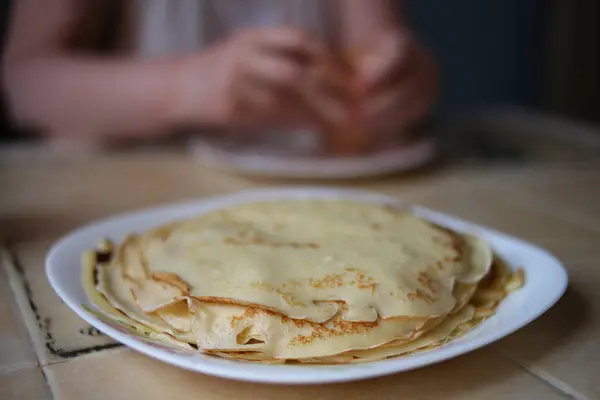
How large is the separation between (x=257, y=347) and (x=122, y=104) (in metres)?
0.98

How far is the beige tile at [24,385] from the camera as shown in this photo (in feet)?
1.27

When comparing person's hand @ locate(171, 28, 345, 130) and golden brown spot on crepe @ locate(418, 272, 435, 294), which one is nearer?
golden brown spot on crepe @ locate(418, 272, 435, 294)

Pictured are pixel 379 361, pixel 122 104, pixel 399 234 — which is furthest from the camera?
pixel 122 104

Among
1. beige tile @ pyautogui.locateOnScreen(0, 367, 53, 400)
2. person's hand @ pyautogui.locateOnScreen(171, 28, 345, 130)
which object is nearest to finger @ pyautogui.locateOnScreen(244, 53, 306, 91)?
person's hand @ pyautogui.locateOnScreen(171, 28, 345, 130)

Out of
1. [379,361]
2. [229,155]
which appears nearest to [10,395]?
[379,361]

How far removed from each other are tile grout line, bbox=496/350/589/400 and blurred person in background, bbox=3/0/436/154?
65 centimetres

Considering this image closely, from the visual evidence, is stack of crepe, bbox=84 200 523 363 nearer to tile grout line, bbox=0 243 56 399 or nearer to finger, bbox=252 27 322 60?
tile grout line, bbox=0 243 56 399

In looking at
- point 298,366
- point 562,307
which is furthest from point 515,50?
point 298,366

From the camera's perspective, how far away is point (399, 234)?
52cm

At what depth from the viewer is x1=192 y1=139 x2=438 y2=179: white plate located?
2.92 ft

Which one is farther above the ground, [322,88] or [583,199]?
[322,88]

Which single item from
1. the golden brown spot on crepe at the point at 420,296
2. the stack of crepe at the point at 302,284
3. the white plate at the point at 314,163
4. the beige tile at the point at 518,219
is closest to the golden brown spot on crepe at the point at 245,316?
the stack of crepe at the point at 302,284

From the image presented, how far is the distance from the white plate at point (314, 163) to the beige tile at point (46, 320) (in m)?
0.36

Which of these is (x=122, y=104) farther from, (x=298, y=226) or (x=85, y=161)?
(x=298, y=226)
